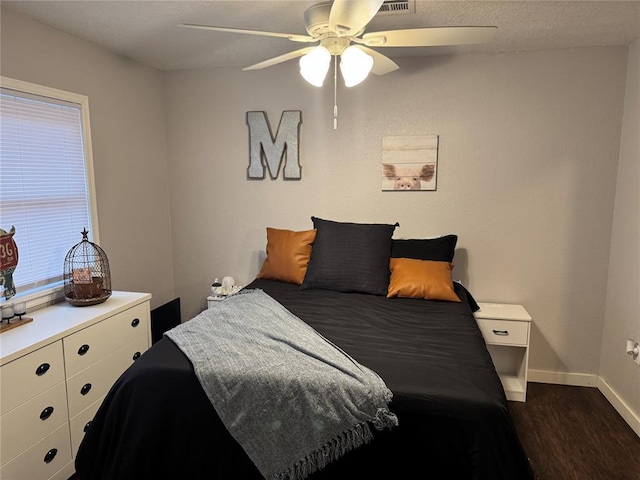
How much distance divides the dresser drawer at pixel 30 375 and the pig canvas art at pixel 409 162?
2.35 meters

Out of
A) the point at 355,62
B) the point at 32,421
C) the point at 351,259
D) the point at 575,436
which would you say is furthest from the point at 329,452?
the point at 575,436

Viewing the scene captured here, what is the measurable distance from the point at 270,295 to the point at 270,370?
108 centimetres

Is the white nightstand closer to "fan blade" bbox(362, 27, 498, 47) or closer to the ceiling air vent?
"fan blade" bbox(362, 27, 498, 47)

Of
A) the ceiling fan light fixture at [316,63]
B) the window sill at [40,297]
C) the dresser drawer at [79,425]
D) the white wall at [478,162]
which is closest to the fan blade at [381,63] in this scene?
the ceiling fan light fixture at [316,63]

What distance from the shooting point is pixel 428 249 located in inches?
114

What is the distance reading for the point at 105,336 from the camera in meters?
2.31

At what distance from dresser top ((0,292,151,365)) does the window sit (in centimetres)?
20

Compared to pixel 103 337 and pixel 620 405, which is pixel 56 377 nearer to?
pixel 103 337

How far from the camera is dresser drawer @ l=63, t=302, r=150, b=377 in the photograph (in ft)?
6.89

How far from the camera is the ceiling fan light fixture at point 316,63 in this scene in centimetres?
191

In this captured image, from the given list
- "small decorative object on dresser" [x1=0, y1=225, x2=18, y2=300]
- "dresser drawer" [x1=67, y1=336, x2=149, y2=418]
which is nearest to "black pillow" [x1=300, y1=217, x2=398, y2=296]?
"dresser drawer" [x1=67, y1=336, x2=149, y2=418]

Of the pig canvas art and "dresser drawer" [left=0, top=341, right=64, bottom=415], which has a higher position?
the pig canvas art

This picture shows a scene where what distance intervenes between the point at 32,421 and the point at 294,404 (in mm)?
1232

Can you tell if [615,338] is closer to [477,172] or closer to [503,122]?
[477,172]
